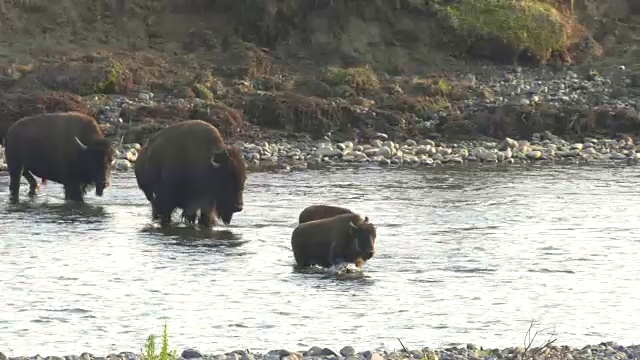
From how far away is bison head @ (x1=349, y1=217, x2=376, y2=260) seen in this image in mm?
15453

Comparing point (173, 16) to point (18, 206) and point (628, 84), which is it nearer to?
point (628, 84)

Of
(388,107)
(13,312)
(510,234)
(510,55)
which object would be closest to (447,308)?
(13,312)

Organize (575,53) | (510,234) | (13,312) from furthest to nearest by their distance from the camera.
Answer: (575,53) < (510,234) < (13,312)

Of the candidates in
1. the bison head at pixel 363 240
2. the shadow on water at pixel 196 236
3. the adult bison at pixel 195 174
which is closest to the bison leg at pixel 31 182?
the adult bison at pixel 195 174

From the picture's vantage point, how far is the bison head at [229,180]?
18359 mm

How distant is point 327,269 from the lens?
15867mm

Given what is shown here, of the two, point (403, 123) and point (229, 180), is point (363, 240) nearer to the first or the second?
point (229, 180)

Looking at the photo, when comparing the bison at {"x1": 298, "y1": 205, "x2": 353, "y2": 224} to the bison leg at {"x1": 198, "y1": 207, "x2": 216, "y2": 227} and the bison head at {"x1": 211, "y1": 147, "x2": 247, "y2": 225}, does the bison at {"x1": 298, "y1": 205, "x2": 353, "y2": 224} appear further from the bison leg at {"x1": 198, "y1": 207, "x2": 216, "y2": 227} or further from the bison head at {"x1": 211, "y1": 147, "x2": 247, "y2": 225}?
the bison leg at {"x1": 198, "y1": 207, "x2": 216, "y2": 227}

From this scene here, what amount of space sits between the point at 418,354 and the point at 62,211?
33.4ft

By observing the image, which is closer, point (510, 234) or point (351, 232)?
point (351, 232)

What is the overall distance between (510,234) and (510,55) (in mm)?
19577

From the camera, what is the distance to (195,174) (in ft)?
60.9

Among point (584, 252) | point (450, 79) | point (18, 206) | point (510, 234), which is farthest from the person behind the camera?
point (450, 79)

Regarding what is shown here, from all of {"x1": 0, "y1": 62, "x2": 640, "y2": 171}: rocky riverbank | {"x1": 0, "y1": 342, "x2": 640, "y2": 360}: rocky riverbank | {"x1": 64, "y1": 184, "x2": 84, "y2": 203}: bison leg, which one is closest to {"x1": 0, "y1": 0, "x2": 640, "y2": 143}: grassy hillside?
{"x1": 0, "y1": 62, "x2": 640, "y2": 171}: rocky riverbank
